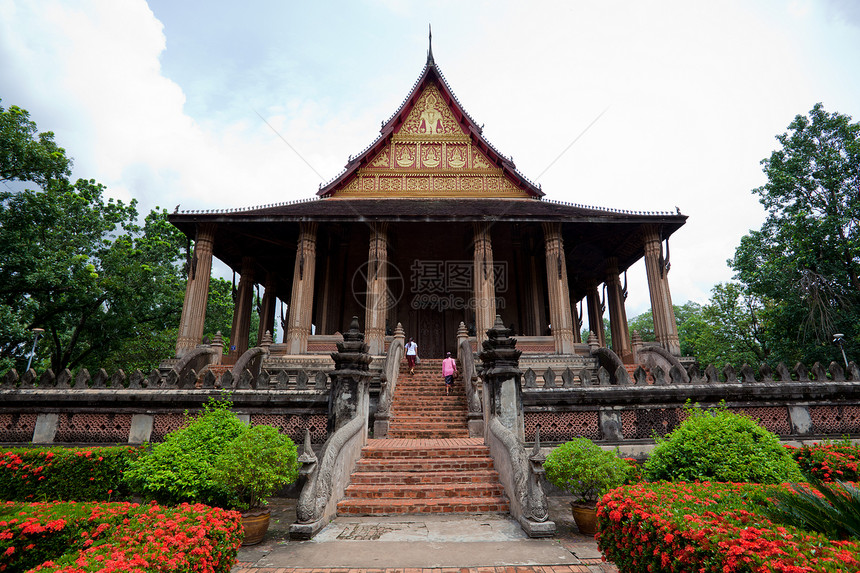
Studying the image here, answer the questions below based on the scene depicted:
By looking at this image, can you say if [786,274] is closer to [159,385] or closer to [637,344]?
[637,344]

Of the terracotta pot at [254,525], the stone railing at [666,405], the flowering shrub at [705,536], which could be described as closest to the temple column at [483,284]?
the stone railing at [666,405]

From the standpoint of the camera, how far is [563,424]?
8297mm

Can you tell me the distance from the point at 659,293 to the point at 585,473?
1193cm

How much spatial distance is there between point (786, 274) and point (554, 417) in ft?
47.2

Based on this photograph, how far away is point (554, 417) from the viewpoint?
830 cm

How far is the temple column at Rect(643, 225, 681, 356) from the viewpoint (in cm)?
1483

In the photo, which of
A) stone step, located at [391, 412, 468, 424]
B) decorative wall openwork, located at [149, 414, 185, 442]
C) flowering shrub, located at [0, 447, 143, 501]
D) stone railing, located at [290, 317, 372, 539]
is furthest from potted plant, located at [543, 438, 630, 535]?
decorative wall openwork, located at [149, 414, 185, 442]

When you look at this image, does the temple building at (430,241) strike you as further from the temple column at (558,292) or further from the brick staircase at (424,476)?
the brick staircase at (424,476)

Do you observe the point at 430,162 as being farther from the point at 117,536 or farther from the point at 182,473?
the point at 117,536

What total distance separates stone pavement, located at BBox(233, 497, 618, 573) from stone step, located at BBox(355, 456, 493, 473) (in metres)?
1.09

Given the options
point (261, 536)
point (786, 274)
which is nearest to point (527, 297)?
point (786, 274)

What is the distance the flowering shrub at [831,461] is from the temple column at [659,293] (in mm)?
9197

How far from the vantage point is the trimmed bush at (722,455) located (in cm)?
462

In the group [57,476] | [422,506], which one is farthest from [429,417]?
[57,476]
